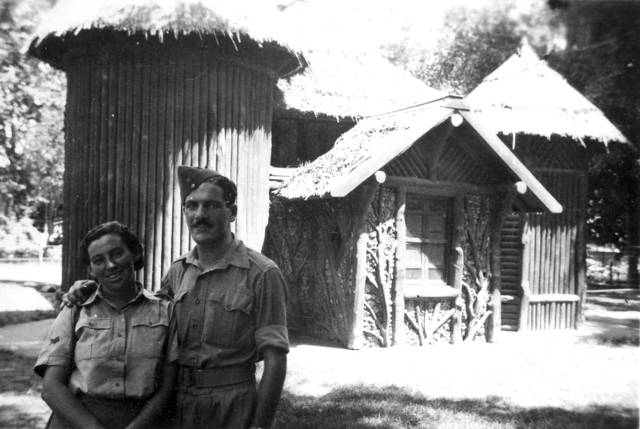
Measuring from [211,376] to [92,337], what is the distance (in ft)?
1.95

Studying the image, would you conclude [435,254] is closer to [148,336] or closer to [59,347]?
[148,336]

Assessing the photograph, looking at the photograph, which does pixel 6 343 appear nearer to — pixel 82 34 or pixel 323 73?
pixel 82 34

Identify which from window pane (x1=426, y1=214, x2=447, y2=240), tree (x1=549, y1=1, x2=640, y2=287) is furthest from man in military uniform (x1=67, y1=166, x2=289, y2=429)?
window pane (x1=426, y1=214, x2=447, y2=240)

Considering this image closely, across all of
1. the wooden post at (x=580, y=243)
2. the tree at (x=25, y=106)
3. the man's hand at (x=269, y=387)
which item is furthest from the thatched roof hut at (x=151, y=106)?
the wooden post at (x=580, y=243)

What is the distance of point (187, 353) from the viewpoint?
120 inches

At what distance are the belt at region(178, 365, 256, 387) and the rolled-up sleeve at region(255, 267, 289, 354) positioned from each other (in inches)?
6.1

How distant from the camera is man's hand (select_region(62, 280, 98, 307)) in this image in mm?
2932

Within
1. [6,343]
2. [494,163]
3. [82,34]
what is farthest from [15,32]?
[494,163]

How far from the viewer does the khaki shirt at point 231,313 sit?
3019mm

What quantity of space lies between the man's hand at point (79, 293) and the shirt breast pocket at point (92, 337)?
3.1 inches

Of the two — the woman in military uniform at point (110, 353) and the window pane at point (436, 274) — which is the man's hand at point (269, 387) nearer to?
the woman in military uniform at point (110, 353)

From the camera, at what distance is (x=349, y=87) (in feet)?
38.4

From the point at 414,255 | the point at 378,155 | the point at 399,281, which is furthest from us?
the point at 414,255

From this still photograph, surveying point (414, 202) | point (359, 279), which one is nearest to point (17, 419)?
point (359, 279)
